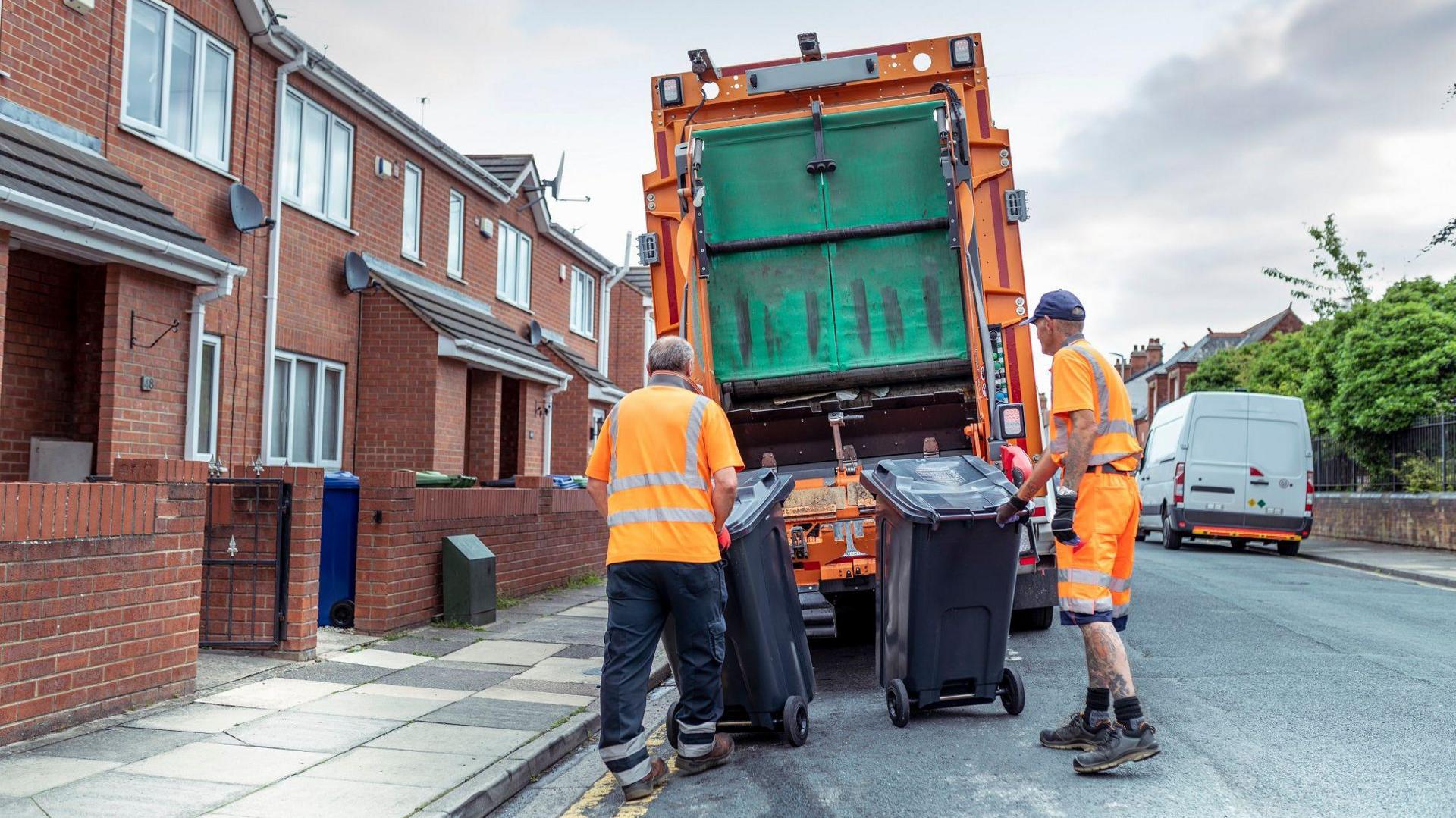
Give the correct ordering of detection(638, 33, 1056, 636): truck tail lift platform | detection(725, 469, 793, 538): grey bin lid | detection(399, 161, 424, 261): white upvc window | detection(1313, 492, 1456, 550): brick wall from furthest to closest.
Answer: detection(1313, 492, 1456, 550): brick wall, detection(399, 161, 424, 261): white upvc window, detection(638, 33, 1056, 636): truck tail lift platform, detection(725, 469, 793, 538): grey bin lid

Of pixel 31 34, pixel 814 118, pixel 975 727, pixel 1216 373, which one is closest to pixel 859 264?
→ pixel 814 118

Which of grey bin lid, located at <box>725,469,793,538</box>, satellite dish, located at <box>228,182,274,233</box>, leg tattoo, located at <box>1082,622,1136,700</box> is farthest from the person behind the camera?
satellite dish, located at <box>228,182,274,233</box>

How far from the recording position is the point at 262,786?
4.43 metres

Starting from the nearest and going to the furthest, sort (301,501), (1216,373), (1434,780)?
(1434,780), (301,501), (1216,373)

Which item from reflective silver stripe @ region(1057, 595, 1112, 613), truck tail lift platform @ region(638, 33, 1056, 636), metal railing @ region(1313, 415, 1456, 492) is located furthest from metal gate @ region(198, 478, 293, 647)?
metal railing @ region(1313, 415, 1456, 492)

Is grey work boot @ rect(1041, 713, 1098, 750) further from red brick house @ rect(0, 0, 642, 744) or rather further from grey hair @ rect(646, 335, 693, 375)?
red brick house @ rect(0, 0, 642, 744)

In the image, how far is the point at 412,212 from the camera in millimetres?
15125

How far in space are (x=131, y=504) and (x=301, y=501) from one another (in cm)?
148

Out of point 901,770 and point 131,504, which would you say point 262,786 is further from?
point 901,770

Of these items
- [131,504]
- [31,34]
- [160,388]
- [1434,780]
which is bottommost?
[1434,780]

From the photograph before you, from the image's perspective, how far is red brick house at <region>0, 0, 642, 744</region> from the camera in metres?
5.55

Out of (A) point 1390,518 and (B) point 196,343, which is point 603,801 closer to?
(B) point 196,343

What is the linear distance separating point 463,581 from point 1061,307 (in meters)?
5.18

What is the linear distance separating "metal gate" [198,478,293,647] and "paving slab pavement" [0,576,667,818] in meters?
0.20
